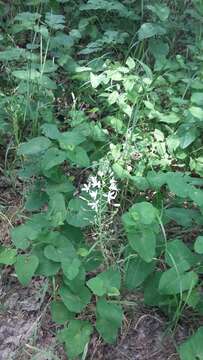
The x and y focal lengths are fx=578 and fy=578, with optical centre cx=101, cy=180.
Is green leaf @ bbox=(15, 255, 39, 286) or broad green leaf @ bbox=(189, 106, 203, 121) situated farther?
broad green leaf @ bbox=(189, 106, 203, 121)

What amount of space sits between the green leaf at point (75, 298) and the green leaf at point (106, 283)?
0.07 m

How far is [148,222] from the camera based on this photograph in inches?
70.6

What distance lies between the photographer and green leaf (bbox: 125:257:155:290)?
186cm

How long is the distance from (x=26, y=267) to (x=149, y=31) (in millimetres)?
1531

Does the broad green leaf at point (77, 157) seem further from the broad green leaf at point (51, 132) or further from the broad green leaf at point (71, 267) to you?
the broad green leaf at point (71, 267)

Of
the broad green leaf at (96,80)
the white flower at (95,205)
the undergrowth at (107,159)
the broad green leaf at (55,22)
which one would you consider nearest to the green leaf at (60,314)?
the undergrowth at (107,159)

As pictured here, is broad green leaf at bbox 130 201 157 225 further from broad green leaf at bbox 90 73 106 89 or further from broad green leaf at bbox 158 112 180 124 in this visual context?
broad green leaf at bbox 90 73 106 89

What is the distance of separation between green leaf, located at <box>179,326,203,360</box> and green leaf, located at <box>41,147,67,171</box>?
2.50ft

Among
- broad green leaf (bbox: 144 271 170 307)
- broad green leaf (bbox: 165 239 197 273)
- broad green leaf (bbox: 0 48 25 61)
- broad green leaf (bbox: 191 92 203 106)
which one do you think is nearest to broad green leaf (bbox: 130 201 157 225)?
broad green leaf (bbox: 165 239 197 273)

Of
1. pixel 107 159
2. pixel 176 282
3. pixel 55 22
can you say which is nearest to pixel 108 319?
pixel 176 282

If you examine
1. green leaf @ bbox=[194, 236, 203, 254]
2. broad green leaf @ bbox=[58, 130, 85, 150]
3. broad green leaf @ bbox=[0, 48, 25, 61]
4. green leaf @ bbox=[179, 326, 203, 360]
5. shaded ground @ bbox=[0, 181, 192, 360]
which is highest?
broad green leaf @ bbox=[0, 48, 25, 61]

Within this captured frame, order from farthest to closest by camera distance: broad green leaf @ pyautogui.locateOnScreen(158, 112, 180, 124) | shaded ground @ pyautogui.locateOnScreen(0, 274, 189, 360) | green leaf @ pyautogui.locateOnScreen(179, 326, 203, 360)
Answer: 1. broad green leaf @ pyautogui.locateOnScreen(158, 112, 180, 124)
2. shaded ground @ pyautogui.locateOnScreen(0, 274, 189, 360)
3. green leaf @ pyautogui.locateOnScreen(179, 326, 203, 360)

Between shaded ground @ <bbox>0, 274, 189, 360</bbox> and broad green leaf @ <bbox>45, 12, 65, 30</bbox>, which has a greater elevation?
broad green leaf @ <bbox>45, 12, 65, 30</bbox>

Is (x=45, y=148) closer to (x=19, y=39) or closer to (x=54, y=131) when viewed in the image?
(x=54, y=131)
